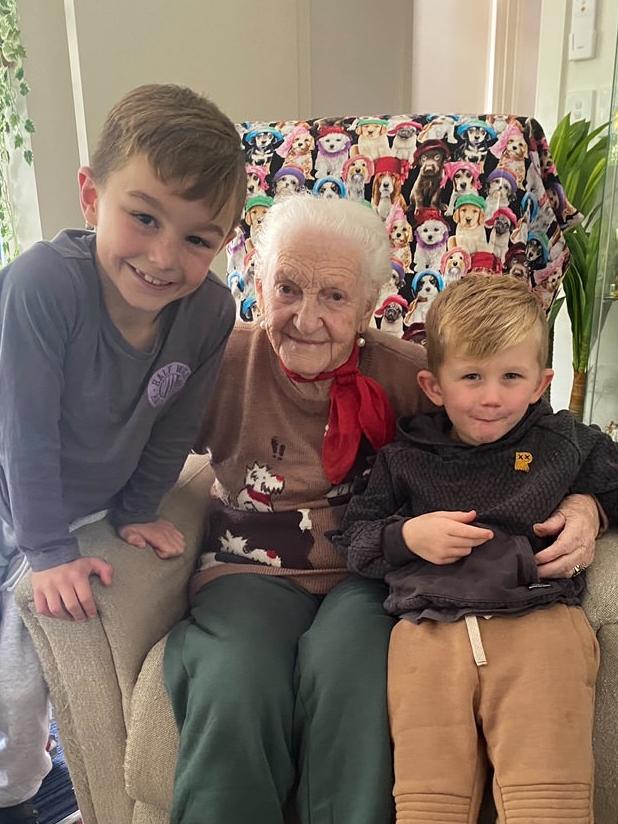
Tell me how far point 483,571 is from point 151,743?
53 centimetres

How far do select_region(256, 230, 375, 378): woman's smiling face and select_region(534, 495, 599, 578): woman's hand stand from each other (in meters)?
0.44

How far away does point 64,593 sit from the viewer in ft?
3.39

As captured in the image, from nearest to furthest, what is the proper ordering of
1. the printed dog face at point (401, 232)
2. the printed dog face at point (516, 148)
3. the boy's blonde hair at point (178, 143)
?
the boy's blonde hair at point (178, 143) < the printed dog face at point (516, 148) < the printed dog face at point (401, 232)

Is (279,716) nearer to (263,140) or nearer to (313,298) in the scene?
(313,298)

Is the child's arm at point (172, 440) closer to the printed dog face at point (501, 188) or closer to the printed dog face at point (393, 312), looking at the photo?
the printed dog face at point (393, 312)

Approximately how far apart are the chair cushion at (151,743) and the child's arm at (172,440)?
0.87 feet

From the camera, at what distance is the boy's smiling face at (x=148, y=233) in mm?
1011

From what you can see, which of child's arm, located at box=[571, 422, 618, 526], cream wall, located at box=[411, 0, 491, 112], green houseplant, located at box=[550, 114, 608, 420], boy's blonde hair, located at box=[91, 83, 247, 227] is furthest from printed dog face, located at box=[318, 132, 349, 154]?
cream wall, located at box=[411, 0, 491, 112]

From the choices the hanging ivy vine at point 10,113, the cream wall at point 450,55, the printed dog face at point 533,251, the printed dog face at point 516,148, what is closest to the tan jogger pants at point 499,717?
the printed dog face at point 533,251

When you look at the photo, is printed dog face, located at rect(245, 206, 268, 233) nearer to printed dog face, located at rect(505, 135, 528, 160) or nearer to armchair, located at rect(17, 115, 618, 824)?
armchair, located at rect(17, 115, 618, 824)

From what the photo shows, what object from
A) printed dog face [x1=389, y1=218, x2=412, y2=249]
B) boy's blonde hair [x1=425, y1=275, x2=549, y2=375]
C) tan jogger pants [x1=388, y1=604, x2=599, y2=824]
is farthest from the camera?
printed dog face [x1=389, y1=218, x2=412, y2=249]

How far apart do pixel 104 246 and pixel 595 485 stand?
2.76 feet

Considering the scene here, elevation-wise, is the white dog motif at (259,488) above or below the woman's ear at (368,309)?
below

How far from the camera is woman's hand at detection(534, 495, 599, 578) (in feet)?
3.52
